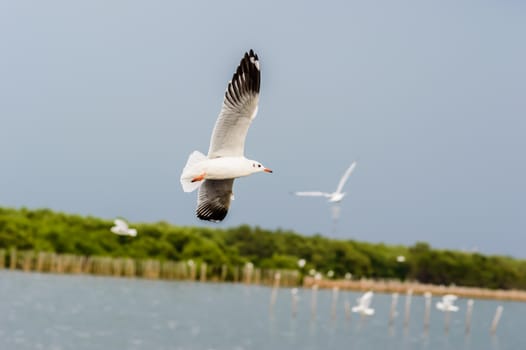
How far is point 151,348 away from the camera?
3375cm

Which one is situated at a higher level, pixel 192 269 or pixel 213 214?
pixel 192 269

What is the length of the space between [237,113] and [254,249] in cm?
4847

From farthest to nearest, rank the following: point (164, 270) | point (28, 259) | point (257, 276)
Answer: point (257, 276) → point (164, 270) → point (28, 259)

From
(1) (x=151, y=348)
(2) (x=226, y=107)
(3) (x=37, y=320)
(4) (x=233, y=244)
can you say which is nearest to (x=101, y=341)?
(1) (x=151, y=348)

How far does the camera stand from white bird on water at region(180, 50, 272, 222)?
7.85 meters

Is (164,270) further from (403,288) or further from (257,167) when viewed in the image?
(257,167)

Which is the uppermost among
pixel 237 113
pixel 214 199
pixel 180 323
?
pixel 237 113

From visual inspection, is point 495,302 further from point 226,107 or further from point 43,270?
point 226,107

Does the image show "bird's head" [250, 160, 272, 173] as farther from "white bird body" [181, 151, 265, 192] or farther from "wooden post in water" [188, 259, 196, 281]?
"wooden post in water" [188, 259, 196, 281]

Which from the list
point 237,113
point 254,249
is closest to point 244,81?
point 237,113

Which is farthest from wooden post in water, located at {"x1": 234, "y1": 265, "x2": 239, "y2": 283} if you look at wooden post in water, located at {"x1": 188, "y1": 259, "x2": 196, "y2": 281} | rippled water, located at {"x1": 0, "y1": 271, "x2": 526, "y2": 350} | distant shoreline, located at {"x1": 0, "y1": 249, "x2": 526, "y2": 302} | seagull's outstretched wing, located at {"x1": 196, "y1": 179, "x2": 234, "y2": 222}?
seagull's outstretched wing, located at {"x1": 196, "y1": 179, "x2": 234, "y2": 222}

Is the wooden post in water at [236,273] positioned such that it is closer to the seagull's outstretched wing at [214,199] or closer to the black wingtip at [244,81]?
the seagull's outstretched wing at [214,199]

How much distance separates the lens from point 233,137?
26.5ft

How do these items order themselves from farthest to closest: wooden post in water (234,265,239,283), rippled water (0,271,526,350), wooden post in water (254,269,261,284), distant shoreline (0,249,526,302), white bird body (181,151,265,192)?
wooden post in water (254,269,261,284) → wooden post in water (234,265,239,283) → distant shoreline (0,249,526,302) → rippled water (0,271,526,350) → white bird body (181,151,265,192)
